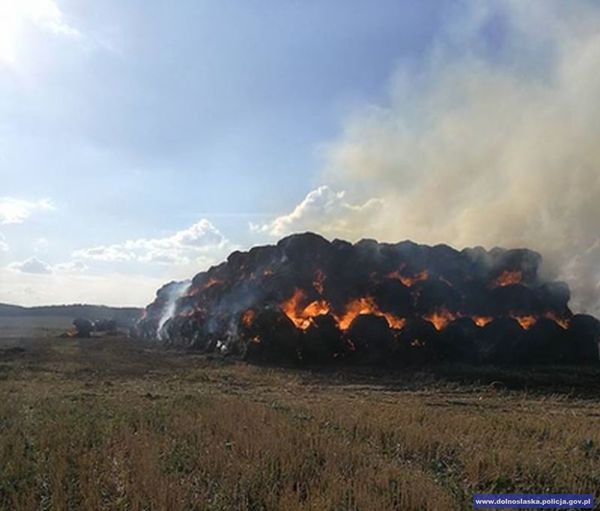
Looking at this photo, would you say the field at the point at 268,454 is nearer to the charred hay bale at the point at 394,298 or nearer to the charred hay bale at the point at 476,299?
the charred hay bale at the point at 394,298

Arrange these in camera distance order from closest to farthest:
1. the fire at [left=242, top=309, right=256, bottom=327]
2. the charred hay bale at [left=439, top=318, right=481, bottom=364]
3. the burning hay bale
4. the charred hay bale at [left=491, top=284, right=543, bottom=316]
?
the charred hay bale at [left=439, top=318, right=481, bottom=364] < the burning hay bale < the fire at [left=242, top=309, right=256, bottom=327] < the charred hay bale at [left=491, top=284, right=543, bottom=316]

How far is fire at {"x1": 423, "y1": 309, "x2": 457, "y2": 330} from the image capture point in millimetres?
57531

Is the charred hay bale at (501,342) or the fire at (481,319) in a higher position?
the fire at (481,319)

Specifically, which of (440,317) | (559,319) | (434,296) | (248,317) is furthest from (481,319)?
(248,317)

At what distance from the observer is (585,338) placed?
176ft

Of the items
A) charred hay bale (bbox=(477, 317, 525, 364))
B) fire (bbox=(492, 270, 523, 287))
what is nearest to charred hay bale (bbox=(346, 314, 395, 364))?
charred hay bale (bbox=(477, 317, 525, 364))

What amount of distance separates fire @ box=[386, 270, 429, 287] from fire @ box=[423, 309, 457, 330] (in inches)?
190

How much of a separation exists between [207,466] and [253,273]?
6056cm

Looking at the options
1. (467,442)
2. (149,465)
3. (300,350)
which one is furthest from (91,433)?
(300,350)

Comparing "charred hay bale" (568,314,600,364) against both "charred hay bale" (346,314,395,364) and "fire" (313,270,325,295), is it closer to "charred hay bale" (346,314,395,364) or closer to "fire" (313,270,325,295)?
"charred hay bale" (346,314,395,364)

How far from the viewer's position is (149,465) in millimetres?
10789

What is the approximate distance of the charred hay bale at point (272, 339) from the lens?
2035 inches

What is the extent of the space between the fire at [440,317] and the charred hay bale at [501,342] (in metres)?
4.62

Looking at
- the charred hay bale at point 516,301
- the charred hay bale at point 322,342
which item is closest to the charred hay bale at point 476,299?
the charred hay bale at point 516,301
